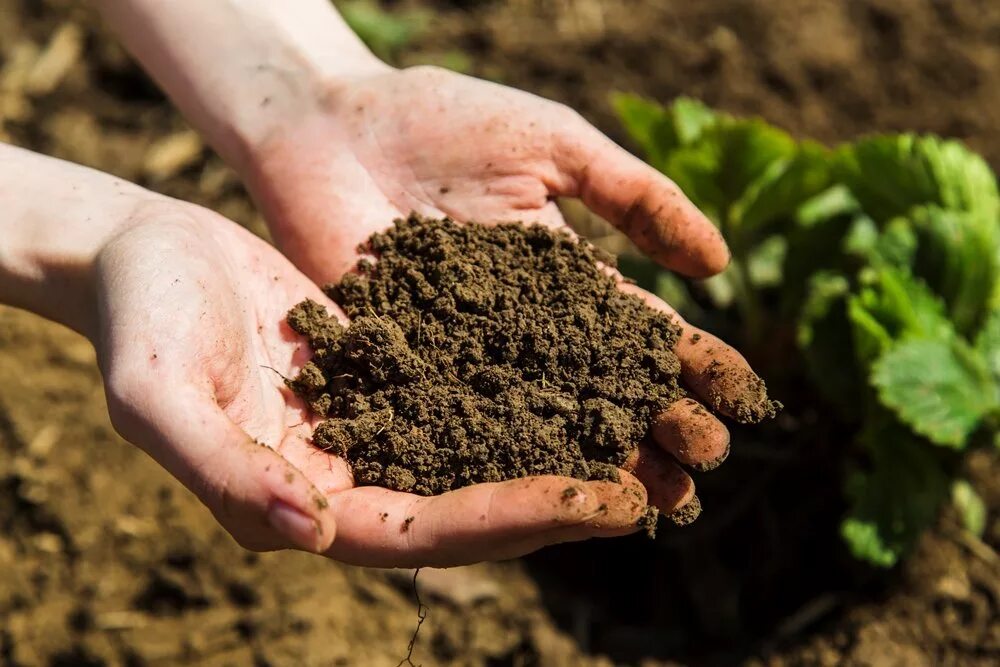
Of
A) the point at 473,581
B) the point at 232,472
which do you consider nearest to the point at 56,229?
the point at 232,472

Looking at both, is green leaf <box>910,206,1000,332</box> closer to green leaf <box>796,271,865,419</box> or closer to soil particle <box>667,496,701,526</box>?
green leaf <box>796,271,865,419</box>

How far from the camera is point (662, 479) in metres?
2.19

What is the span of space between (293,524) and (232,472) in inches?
5.9

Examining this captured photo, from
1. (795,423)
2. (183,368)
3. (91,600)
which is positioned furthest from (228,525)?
(795,423)

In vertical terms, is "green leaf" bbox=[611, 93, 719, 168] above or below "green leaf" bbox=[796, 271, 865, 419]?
above

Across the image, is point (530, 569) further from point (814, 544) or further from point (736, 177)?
point (736, 177)

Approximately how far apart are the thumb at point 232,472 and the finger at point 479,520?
0.18 meters

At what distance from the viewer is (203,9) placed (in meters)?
2.88

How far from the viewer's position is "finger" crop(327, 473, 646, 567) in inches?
72.6

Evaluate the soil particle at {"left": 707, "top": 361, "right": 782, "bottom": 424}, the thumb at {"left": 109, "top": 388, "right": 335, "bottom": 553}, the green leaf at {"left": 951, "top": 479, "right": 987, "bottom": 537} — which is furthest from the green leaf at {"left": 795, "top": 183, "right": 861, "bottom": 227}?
the thumb at {"left": 109, "top": 388, "right": 335, "bottom": 553}

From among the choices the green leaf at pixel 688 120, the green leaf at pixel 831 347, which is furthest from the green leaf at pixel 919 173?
the green leaf at pixel 688 120

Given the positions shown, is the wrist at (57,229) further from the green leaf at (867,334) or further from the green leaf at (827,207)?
the green leaf at (827,207)

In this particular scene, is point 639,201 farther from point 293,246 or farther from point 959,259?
point 959,259

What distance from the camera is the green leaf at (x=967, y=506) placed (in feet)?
10.7
